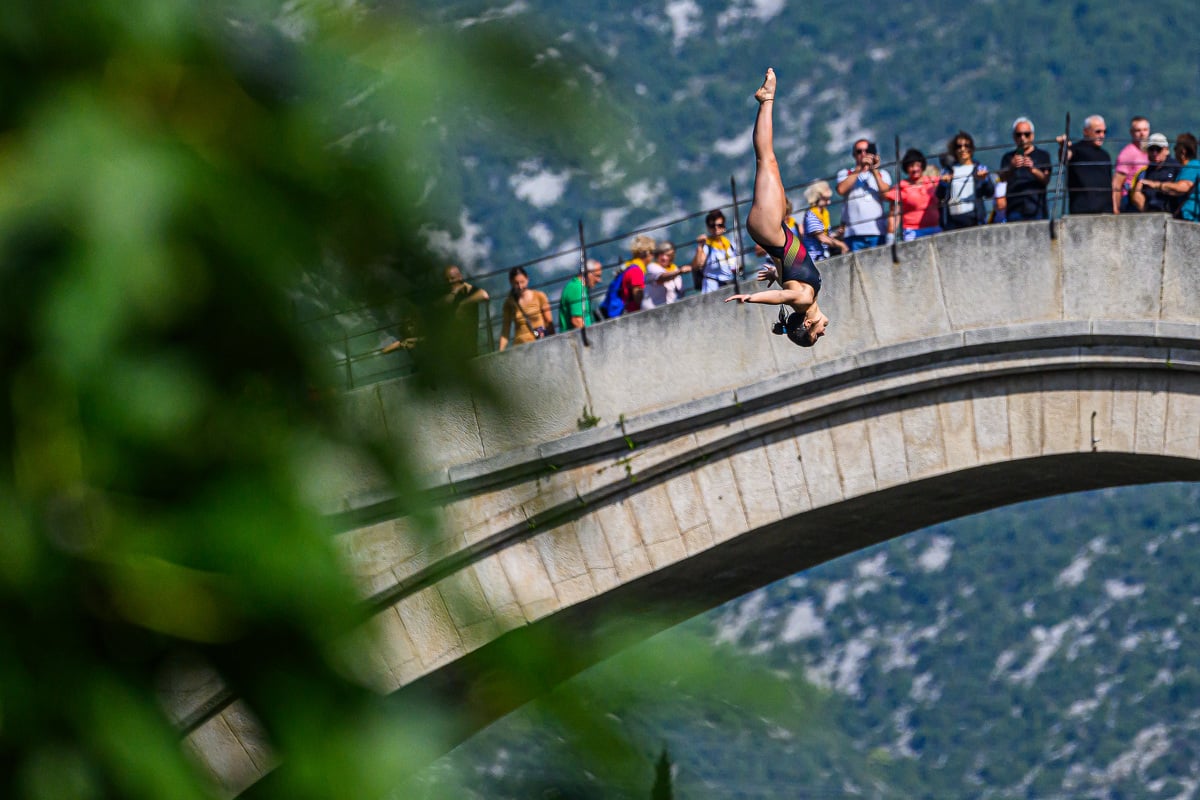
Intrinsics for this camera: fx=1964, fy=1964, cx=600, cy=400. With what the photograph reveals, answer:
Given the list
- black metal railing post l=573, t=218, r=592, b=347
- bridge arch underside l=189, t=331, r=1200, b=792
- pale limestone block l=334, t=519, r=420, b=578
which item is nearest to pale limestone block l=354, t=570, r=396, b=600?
pale limestone block l=334, t=519, r=420, b=578

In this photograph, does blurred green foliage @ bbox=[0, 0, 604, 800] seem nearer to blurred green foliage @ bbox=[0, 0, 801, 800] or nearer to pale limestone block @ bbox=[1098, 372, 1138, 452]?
blurred green foliage @ bbox=[0, 0, 801, 800]

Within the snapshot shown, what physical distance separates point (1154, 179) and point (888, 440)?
2.52 metres

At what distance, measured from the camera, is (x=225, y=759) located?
175cm

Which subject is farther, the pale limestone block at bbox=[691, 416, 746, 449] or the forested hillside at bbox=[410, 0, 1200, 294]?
the forested hillside at bbox=[410, 0, 1200, 294]

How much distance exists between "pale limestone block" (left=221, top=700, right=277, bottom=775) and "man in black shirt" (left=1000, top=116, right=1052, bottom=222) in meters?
10.9

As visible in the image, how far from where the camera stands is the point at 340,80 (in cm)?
169

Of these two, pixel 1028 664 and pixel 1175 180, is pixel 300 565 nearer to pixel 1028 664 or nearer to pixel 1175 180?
pixel 1175 180

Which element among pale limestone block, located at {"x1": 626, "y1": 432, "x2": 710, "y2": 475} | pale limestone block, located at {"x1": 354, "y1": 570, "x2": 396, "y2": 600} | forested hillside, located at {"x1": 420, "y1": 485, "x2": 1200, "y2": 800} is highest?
pale limestone block, located at {"x1": 354, "y1": 570, "x2": 396, "y2": 600}

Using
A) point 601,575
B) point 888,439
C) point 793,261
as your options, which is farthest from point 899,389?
point 793,261

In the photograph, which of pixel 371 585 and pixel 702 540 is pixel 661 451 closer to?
pixel 702 540

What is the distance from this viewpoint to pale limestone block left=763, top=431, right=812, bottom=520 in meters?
13.8

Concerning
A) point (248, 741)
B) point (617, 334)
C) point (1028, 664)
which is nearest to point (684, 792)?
point (248, 741)

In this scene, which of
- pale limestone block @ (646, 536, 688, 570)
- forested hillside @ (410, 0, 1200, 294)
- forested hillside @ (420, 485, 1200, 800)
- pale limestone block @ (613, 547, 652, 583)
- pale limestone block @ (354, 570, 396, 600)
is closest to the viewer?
pale limestone block @ (354, 570, 396, 600)

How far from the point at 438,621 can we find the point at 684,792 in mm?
304
